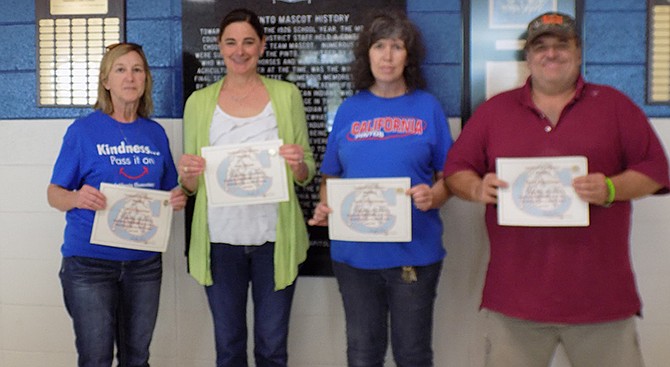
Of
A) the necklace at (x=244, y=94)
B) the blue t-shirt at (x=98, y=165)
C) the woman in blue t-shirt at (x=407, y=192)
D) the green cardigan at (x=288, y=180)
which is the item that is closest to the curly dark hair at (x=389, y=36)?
the woman in blue t-shirt at (x=407, y=192)

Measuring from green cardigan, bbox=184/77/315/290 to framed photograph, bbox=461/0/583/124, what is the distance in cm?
85

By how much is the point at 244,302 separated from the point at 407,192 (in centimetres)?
84

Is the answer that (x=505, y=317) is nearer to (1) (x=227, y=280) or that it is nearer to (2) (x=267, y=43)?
(1) (x=227, y=280)

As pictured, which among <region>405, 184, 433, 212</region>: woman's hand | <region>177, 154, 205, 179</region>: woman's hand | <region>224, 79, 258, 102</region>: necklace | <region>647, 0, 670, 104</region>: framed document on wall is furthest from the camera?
<region>647, 0, 670, 104</region>: framed document on wall

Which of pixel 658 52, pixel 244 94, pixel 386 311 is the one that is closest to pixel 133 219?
pixel 244 94

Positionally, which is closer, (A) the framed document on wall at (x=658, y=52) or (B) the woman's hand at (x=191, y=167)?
(B) the woman's hand at (x=191, y=167)

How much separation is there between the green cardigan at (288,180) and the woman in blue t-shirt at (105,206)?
0.45 feet

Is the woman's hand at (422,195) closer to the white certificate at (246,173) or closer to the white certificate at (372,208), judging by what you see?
the white certificate at (372,208)

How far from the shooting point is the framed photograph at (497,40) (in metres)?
2.85

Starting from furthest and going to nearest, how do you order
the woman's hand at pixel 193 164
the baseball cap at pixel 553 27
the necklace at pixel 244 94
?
1. the necklace at pixel 244 94
2. the woman's hand at pixel 193 164
3. the baseball cap at pixel 553 27

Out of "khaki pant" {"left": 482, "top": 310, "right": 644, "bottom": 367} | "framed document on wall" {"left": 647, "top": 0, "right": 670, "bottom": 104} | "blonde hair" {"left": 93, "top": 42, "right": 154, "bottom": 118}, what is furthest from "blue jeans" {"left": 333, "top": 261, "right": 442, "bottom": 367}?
"framed document on wall" {"left": 647, "top": 0, "right": 670, "bottom": 104}

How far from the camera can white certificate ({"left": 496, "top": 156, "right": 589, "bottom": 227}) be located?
6.50 ft

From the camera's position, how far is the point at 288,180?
2.57 meters

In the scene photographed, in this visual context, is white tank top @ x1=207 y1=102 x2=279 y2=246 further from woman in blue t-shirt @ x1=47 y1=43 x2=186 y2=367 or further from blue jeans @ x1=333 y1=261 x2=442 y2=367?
blue jeans @ x1=333 y1=261 x2=442 y2=367
